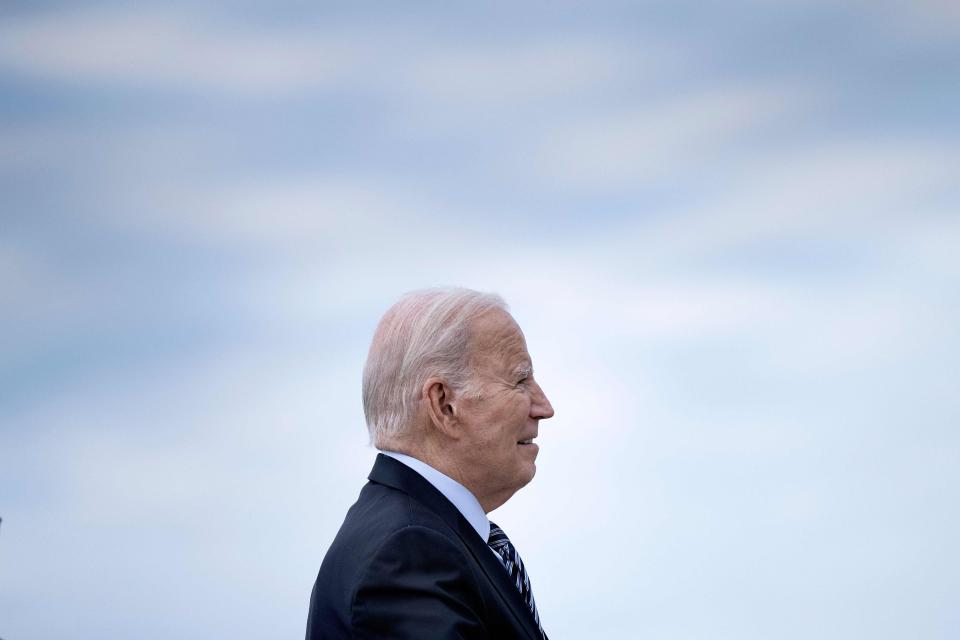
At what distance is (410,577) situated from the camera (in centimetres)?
196

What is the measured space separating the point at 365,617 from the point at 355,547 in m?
0.15

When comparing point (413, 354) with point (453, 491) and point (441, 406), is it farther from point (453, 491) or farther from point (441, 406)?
point (453, 491)

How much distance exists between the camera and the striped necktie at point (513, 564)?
2.27 meters

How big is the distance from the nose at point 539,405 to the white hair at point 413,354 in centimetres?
19

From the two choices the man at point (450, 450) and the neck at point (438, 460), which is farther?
the neck at point (438, 460)

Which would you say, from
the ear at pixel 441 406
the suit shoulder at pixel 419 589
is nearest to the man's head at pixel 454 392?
the ear at pixel 441 406

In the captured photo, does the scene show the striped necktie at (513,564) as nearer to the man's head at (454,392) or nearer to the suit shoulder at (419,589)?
the man's head at (454,392)

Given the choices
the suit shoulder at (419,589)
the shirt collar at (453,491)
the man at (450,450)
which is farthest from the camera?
the shirt collar at (453,491)

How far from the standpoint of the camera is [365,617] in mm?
1945

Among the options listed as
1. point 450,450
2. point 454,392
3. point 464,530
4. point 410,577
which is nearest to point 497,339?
point 454,392

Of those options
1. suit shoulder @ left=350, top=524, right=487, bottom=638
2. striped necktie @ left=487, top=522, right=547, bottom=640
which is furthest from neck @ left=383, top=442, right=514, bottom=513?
suit shoulder @ left=350, top=524, right=487, bottom=638

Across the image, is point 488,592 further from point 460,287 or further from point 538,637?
point 460,287

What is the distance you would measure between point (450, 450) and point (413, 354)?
21 cm

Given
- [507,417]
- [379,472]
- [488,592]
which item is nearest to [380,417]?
[379,472]
